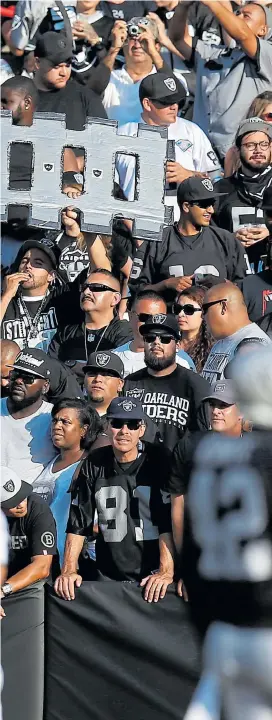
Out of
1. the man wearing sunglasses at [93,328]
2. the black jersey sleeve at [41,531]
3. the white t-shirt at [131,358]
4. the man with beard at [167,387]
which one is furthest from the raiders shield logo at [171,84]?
the black jersey sleeve at [41,531]

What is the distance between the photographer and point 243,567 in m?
4.25

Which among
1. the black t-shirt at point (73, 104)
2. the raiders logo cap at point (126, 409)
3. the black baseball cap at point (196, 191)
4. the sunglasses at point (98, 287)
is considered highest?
the black t-shirt at point (73, 104)

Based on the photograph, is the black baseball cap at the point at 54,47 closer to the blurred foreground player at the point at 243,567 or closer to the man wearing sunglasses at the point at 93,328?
the man wearing sunglasses at the point at 93,328

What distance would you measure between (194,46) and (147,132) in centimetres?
235

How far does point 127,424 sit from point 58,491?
0.67 m

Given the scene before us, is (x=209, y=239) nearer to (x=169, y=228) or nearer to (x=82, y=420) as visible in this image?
(x=169, y=228)

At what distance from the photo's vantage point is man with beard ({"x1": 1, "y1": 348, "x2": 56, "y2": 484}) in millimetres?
6645

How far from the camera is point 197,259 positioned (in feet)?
23.2

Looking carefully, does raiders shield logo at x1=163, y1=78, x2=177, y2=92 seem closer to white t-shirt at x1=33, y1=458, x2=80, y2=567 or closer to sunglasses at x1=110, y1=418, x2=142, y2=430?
white t-shirt at x1=33, y1=458, x2=80, y2=567

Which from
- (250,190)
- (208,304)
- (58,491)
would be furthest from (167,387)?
(250,190)

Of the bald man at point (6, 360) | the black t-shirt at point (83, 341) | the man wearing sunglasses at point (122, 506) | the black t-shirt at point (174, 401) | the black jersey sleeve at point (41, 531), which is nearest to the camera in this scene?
the man wearing sunglasses at point (122, 506)

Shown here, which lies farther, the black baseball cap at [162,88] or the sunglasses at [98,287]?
the black baseball cap at [162,88]

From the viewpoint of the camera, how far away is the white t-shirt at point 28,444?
21.7ft

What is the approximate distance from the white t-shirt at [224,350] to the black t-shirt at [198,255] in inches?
25.6
